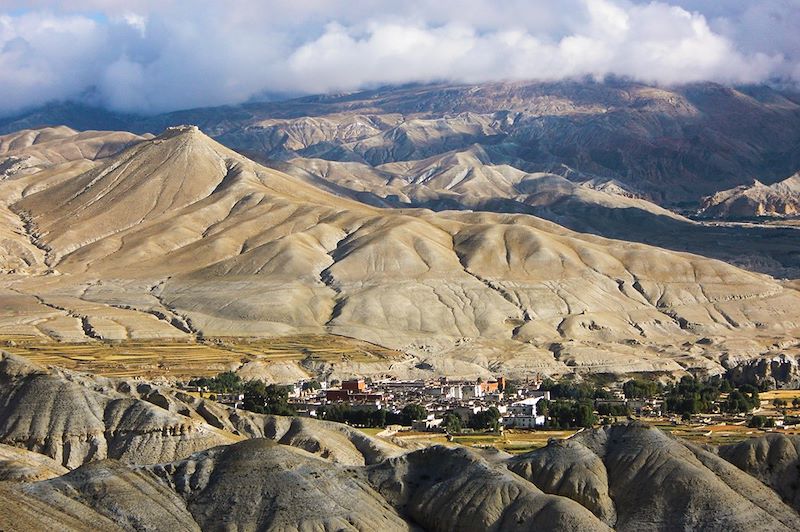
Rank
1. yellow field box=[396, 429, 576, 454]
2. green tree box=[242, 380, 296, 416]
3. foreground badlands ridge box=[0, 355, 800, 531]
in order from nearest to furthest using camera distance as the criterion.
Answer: foreground badlands ridge box=[0, 355, 800, 531] → yellow field box=[396, 429, 576, 454] → green tree box=[242, 380, 296, 416]

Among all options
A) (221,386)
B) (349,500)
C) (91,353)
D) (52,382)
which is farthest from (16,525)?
(91,353)

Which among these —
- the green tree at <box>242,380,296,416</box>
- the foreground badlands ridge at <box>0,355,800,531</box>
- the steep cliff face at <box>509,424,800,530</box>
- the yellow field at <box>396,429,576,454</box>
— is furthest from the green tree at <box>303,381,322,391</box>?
the steep cliff face at <box>509,424,800,530</box>

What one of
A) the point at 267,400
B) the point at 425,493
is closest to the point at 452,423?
the point at 267,400

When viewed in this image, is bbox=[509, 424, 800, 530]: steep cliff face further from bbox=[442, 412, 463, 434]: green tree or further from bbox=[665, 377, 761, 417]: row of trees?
bbox=[665, 377, 761, 417]: row of trees

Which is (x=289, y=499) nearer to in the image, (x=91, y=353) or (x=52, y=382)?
(x=52, y=382)

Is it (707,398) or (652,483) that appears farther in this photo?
(707,398)

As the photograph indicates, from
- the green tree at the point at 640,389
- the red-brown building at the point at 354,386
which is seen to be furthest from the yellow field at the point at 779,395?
the red-brown building at the point at 354,386

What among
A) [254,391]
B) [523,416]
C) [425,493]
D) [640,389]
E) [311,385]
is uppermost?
[425,493]

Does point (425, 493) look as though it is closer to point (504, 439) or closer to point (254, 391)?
point (504, 439)

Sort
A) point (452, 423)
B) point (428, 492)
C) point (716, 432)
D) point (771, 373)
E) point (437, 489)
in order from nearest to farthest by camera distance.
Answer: point (437, 489) → point (428, 492) → point (716, 432) → point (452, 423) → point (771, 373)
